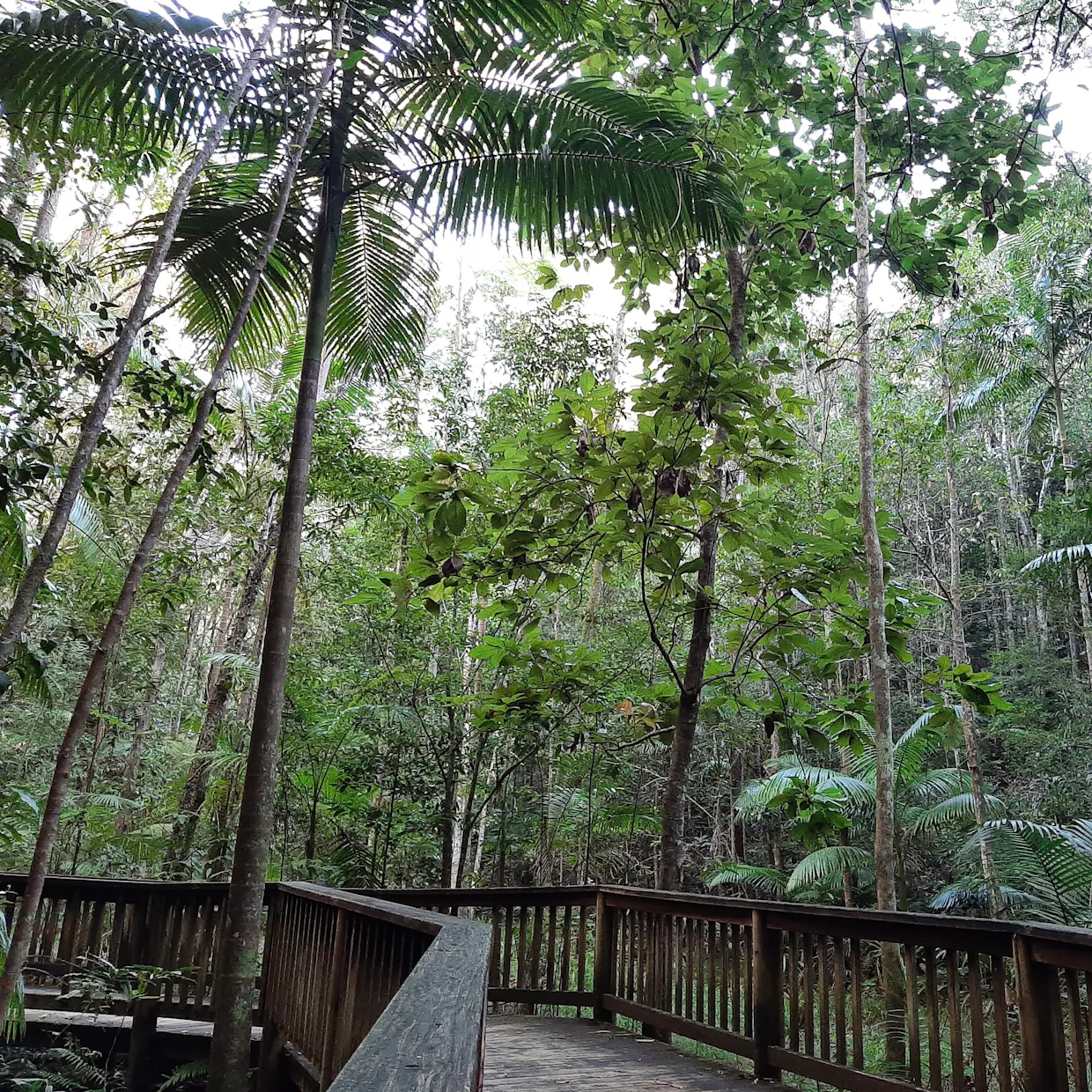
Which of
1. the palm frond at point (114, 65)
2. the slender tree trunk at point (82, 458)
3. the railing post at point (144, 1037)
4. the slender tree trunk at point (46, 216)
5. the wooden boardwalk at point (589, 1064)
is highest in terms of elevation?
the slender tree trunk at point (46, 216)

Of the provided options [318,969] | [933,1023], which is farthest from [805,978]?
[318,969]

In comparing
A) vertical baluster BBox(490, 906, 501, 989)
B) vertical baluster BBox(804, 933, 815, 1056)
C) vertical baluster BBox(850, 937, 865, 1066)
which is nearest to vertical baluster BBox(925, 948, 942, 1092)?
vertical baluster BBox(850, 937, 865, 1066)

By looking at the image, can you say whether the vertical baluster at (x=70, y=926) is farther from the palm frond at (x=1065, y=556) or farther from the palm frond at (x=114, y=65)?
the palm frond at (x=1065, y=556)

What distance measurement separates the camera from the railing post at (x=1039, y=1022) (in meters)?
2.76

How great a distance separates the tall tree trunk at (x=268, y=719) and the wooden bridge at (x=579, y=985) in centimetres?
36

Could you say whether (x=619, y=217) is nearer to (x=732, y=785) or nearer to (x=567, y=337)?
(x=567, y=337)

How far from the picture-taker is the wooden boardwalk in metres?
3.99

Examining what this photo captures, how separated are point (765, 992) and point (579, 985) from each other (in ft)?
5.95

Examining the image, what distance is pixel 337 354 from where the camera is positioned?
6.16m

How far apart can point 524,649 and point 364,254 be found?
113 inches

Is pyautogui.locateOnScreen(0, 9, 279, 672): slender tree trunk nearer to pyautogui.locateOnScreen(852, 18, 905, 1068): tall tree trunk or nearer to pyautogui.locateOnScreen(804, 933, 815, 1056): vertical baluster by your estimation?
pyautogui.locateOnScreen(804, 933, 815, 1056): vertical baluster

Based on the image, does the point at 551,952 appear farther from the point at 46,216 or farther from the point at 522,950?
the point at 46,216

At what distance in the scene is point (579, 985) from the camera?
5680mm

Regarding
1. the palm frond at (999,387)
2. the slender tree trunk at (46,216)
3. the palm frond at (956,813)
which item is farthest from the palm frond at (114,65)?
the palm frond at (999,387)
